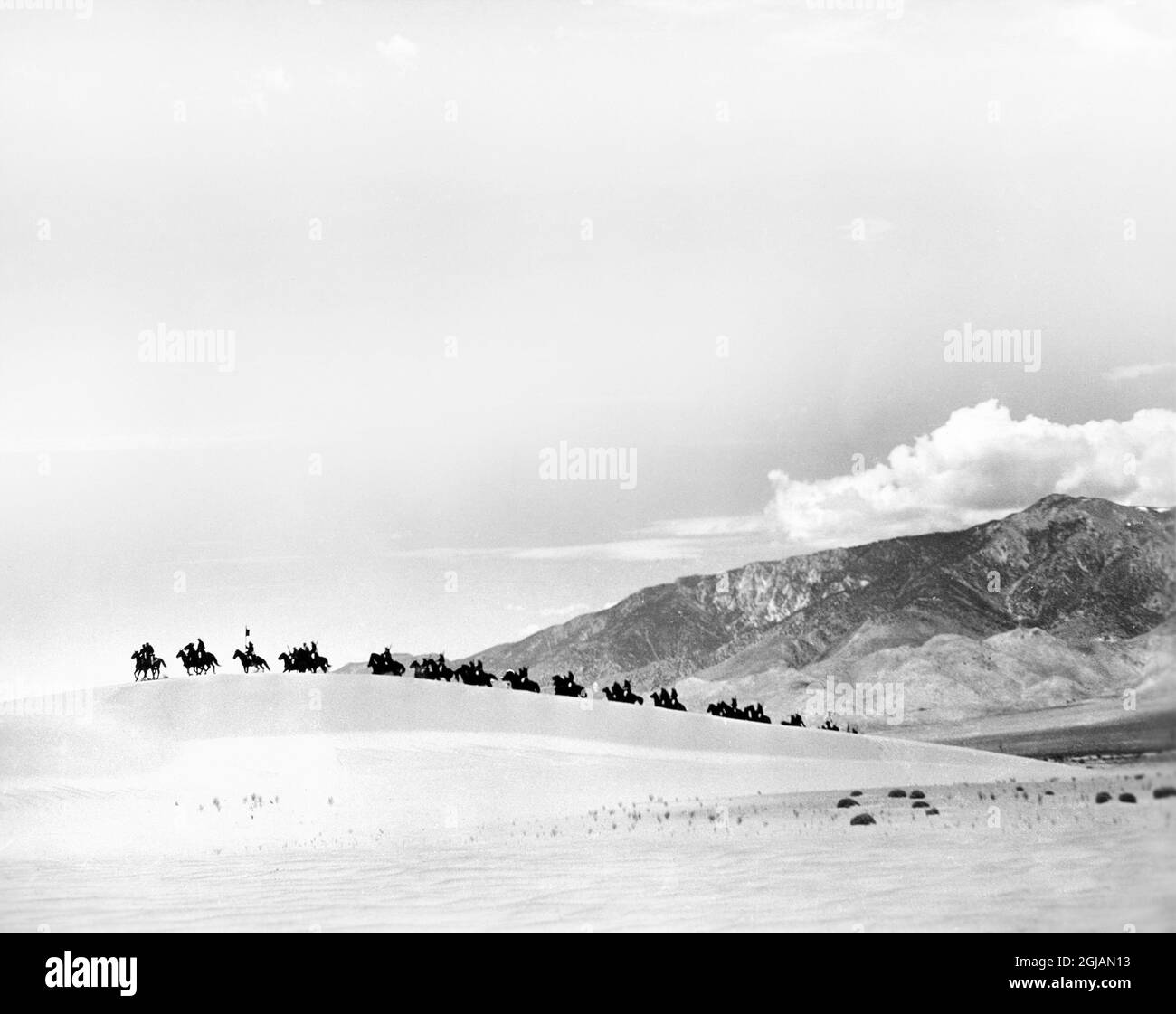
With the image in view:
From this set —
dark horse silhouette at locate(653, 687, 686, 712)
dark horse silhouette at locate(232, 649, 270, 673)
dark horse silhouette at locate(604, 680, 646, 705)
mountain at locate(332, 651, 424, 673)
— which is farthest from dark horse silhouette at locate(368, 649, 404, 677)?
dark horse silhouette at locate(653, 687, 686, 712)

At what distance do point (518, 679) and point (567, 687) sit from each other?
0.52 metres

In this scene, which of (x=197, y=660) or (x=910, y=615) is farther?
(x=910, y=615)

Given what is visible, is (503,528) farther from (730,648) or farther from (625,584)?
(730,648)

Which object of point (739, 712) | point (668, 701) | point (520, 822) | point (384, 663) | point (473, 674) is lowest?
point (520, 822)

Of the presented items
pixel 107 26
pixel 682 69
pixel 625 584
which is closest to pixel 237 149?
pixel 107 26

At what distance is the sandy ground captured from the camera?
9766 mm

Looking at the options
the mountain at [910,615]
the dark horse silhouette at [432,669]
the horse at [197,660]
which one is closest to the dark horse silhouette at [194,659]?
the horse at [197,660]

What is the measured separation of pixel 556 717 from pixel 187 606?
145 inches

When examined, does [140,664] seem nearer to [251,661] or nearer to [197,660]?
[197,660]

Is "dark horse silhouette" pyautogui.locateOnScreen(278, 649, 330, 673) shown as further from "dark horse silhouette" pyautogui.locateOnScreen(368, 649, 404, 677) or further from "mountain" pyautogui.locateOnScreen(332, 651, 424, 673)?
"dark horse silhouette" pyautogui.locateOnScreen(368, 649, 404, 677)

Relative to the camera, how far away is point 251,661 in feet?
42.9

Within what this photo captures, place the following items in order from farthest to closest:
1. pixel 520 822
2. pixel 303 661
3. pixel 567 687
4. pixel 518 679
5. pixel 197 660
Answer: pixel 567 687 → pixel 518 679 → pixel 303 661 → pixel 197 660 → pixel 520 822

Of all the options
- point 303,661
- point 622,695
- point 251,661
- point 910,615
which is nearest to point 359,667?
point 303,661

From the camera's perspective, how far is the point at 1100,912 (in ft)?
30.3
